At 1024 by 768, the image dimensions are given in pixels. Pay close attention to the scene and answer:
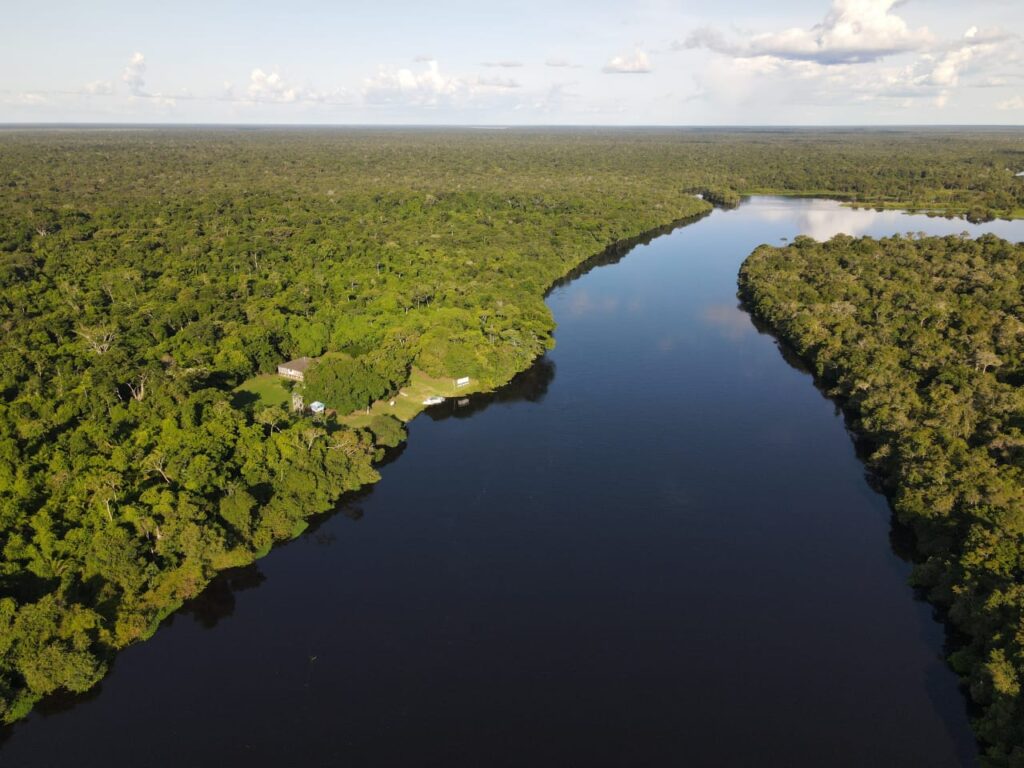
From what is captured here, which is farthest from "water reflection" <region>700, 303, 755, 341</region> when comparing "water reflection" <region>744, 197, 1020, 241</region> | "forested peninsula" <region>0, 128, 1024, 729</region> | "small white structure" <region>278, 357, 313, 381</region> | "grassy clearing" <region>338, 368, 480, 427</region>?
"water reflection" <region>744, 197, 1020, 241</region>

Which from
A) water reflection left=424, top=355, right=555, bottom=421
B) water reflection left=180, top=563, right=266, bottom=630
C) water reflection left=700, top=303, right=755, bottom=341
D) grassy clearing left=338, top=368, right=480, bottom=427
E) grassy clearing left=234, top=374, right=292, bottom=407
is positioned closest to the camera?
water reflection left=180, top=563, right=266, bottom=630

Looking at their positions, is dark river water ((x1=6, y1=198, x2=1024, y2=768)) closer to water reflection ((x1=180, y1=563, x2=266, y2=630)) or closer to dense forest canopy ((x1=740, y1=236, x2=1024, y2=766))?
water reflection ((x1=180, y1=563, x2=266, y2=630))

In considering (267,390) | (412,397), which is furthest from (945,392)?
(267,390)

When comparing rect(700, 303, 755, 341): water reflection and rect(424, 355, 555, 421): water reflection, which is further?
rect(700, 303, 755, 341): water reflection

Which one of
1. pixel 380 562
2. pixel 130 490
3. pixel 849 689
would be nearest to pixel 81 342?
pixel 130 490

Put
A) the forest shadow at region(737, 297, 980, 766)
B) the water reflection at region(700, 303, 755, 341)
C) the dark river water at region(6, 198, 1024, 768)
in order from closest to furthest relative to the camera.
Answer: the dark river water at region(6, 198, 1024, 768) → the forest shadow at region(737, 297, 980, 766) → the water reflection at region(700, 303, 755, 341)

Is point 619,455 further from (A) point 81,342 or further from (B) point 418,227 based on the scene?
(B) point 418,227

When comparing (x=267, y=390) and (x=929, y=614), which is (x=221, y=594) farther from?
(x=929, y=614)

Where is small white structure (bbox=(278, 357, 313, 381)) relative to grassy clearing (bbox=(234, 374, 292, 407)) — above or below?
above
